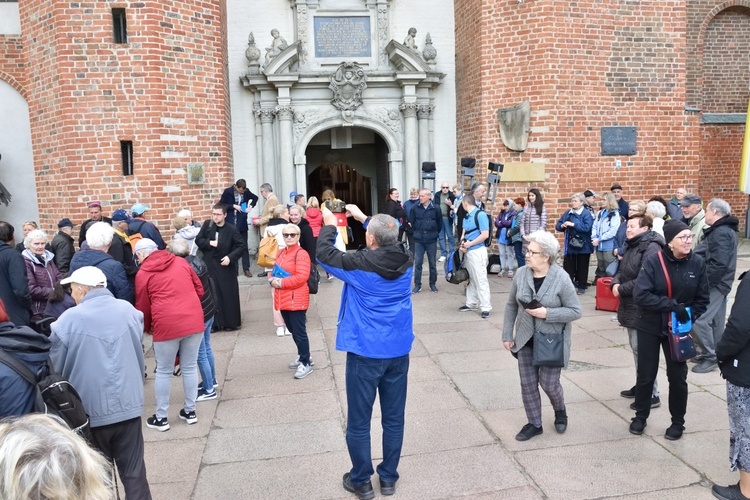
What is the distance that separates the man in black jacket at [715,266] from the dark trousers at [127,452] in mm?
4819

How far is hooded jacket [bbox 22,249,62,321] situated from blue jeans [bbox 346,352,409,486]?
3861 millimetres

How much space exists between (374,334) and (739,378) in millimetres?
2119

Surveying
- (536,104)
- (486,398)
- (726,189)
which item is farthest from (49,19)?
(726,189)

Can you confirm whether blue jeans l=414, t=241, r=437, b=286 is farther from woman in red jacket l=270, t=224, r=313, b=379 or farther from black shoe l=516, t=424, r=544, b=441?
black shoe l=516, t=424, r=544, b=441

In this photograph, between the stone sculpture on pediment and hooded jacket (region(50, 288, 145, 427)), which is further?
the stone sculpture on pediment

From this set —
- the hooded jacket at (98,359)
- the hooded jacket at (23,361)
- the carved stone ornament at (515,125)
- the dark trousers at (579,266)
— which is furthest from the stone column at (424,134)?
the hooded jacket at (23,361)

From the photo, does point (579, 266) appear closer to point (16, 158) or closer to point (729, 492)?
point (729, 492)

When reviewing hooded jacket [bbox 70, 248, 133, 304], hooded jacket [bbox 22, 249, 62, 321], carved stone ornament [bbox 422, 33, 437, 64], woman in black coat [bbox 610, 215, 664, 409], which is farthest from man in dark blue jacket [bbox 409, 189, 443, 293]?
hooded jacket [bbox 22, 249, 62, 321]

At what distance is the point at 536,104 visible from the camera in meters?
11.8

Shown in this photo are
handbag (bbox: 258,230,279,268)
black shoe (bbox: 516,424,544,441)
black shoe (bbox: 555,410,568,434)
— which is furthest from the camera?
handbag (bbox: 258,230,279,268)

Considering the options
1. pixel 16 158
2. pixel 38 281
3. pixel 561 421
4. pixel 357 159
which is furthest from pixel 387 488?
pixel 357 159

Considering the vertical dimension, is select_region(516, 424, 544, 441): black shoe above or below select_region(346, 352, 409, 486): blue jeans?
below

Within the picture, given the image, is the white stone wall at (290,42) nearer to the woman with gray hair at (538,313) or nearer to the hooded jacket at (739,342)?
the woman with gray hair at (538,313)

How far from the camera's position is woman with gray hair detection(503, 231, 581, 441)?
4457mm
